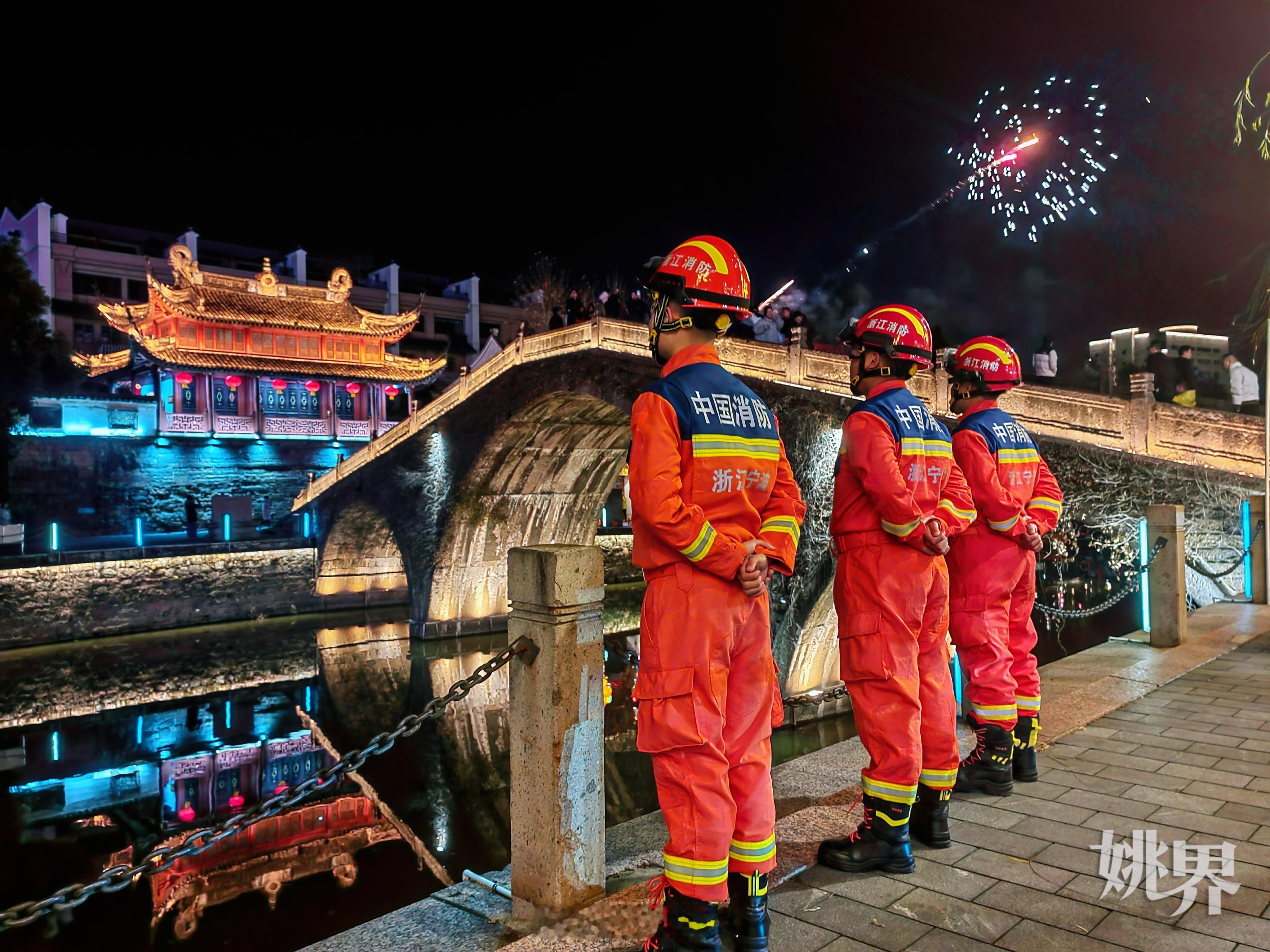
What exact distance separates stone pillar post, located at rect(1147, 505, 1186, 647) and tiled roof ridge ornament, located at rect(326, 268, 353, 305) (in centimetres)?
3185

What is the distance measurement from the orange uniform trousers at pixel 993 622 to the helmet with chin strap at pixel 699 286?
6.50ft

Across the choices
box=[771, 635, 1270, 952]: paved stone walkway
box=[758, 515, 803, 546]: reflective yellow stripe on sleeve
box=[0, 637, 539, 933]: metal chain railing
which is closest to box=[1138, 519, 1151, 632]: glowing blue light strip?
box=[771, 635, 1270, 952]: paved stone walkway

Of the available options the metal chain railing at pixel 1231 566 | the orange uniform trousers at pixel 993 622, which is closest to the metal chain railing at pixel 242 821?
the orange uniform trousers at pixel 993 622

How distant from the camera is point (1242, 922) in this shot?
291cm

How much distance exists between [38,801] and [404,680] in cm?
719

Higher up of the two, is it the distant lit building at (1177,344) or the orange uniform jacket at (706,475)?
the distant lit building at (1177,344)

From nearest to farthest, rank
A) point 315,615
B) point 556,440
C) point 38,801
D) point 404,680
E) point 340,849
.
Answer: point 340,849 → point 38,801 → point 404,680 → point 556,440 → point 315,615

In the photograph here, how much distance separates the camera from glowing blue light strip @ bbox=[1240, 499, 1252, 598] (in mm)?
9289

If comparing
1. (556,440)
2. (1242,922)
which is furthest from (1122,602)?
(1242,922)

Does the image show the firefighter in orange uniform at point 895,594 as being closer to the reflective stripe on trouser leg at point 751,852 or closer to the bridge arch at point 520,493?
the reflective stripe on trouser leg at point 751,852

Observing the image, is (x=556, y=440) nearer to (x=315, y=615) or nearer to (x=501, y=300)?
(x=315, y=615)

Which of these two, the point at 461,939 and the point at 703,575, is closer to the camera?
the point at 703,575

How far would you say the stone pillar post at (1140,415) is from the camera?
9.80 m

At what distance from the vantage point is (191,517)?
92.3 feet
